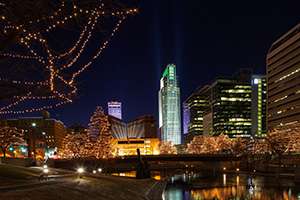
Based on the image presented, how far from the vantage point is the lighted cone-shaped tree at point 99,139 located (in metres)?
45.6

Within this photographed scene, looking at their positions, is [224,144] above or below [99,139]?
below

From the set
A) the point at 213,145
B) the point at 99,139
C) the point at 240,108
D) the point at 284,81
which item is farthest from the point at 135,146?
the point at 240,108

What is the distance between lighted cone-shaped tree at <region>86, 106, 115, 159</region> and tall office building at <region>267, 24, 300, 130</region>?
95.1 meters

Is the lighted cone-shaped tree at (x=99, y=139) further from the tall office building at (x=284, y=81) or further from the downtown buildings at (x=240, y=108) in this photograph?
the downtown buildings at (x=240, y=108)

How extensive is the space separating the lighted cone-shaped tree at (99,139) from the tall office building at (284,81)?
95.1 m

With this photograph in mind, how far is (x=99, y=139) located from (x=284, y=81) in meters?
107

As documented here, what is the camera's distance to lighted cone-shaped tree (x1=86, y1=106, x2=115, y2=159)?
45.6 metres

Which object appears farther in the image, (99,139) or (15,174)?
(99,139)

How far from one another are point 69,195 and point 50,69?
10352mm

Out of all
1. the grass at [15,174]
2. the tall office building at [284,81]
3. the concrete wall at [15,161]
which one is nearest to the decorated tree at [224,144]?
the tall office building at [284,81]

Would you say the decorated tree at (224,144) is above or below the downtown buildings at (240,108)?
below

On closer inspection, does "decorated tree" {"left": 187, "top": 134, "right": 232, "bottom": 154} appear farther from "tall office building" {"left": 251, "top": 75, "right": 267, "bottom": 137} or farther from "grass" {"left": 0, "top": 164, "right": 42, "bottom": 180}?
"grass" {"left": 0, "top": 164, "right": 42, "bottom": 180}

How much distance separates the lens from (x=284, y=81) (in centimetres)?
11300

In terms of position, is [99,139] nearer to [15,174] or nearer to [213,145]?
[15,174]
